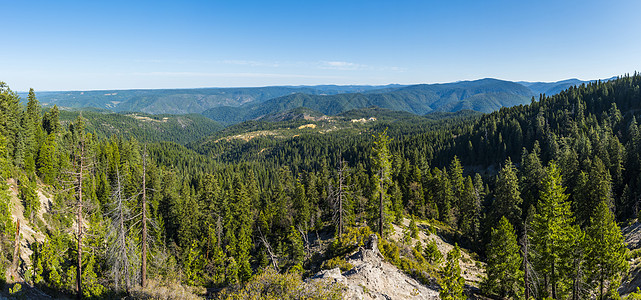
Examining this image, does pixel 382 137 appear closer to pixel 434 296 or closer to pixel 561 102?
pixel 434 296

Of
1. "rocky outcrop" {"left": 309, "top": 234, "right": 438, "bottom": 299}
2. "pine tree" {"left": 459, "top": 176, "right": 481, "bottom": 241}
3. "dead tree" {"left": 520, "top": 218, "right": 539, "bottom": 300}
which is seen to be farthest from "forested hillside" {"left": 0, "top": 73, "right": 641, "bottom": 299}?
"rocky outcrop" {"left": 309, "top": 234, "right": 438, "bottom": 299}

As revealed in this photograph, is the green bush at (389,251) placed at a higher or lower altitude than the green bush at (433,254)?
higher

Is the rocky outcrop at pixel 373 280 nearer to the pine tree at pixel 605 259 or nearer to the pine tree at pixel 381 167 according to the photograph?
the pine tree at pixel 381 167

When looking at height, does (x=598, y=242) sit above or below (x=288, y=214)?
above

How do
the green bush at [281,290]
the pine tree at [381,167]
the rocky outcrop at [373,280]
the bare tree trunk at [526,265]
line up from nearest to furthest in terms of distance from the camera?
1. the green bush at [281,290]
2. the rocky outcrop at [373,280]
3. the bare tree trunk at [526,265]
4. the pine tree at [381,167]

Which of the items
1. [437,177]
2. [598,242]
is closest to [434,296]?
[598,242]

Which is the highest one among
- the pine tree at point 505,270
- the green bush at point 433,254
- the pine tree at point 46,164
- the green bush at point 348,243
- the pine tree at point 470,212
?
the pine tree at point 46,164

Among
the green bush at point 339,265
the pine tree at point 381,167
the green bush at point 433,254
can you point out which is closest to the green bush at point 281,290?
the green bush at point 339,265
